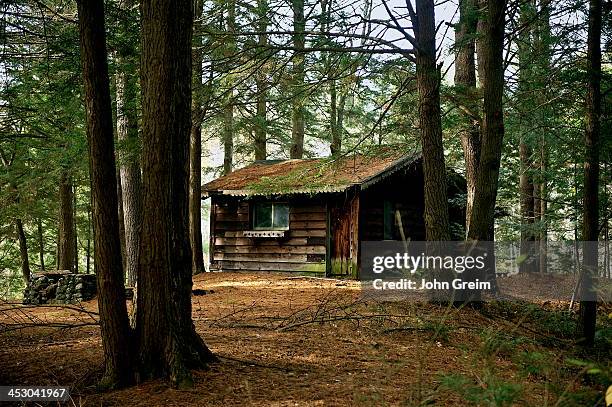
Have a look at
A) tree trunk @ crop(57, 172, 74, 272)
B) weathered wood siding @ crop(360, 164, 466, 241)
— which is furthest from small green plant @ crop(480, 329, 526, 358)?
tree trunk @ crop(57, 172, 74, 272)

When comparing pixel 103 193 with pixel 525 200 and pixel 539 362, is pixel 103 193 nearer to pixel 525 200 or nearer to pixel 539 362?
pixel 539 362

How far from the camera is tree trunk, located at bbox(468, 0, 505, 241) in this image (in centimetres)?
897

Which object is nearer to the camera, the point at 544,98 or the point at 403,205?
the point at 544,98

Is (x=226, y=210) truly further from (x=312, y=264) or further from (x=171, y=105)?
(x=171, y=105)

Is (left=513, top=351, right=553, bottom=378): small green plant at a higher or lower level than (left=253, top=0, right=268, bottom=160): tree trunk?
lower

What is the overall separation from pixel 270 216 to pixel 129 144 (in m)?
9.04

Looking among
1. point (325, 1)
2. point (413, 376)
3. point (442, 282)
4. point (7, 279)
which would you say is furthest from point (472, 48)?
point (7, 279)

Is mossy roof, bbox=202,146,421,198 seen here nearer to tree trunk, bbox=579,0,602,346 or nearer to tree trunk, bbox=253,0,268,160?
tree trunk, bbox=253,0,268,160

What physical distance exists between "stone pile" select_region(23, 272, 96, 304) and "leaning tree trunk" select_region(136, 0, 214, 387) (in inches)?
335

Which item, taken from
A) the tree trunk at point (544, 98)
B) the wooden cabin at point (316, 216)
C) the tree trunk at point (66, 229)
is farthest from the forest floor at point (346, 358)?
the tree trunk at point (66, 229)

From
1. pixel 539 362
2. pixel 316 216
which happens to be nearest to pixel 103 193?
pixel 539 362

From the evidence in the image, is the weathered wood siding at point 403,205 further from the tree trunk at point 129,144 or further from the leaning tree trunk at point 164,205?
the leaning tree trunk at point 164,205

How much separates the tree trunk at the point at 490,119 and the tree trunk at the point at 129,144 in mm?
5546

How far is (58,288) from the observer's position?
1285cm
